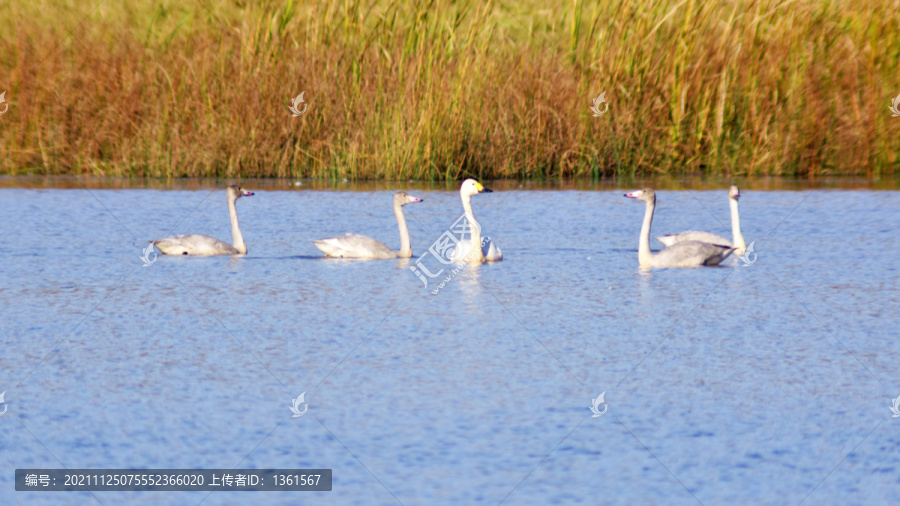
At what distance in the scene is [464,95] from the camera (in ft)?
45.6

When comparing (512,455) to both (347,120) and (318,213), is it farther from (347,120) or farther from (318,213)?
(347,120)

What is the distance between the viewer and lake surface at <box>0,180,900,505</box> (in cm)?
415

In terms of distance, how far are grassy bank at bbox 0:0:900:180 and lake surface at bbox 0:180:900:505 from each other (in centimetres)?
384

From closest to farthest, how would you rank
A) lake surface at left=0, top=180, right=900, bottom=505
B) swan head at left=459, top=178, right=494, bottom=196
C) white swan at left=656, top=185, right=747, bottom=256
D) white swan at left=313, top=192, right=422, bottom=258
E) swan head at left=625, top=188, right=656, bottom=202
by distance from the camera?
lake surface at left=0, top=180, right=900, bottom=505, white swan at left=313, top=192, right=422, bottom=258, swan head at left=625, top=188, right=656, bottom=202, white swan at left=656, top=185, right=747, bottom=256, swan head at left=459, top=178, right=494, bottom=196

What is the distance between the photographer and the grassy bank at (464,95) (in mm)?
14023

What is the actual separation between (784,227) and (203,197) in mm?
6055

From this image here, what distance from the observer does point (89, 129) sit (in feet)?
47.4

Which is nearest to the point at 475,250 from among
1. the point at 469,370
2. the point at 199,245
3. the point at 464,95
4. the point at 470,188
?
the point at 470,188

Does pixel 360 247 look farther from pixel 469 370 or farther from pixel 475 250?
pixel 469 370

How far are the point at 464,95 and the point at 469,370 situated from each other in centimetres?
869

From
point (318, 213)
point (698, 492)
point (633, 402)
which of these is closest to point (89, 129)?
point (318, 213)

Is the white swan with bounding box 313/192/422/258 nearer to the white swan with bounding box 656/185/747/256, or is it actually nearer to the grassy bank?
the white swan with bounding box 656/185/747/256

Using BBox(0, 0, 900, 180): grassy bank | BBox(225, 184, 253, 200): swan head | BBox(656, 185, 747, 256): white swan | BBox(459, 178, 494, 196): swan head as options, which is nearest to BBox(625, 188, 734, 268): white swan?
BBox(656, 185, 747, 256): white swan

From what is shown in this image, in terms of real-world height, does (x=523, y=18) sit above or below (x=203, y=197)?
above
